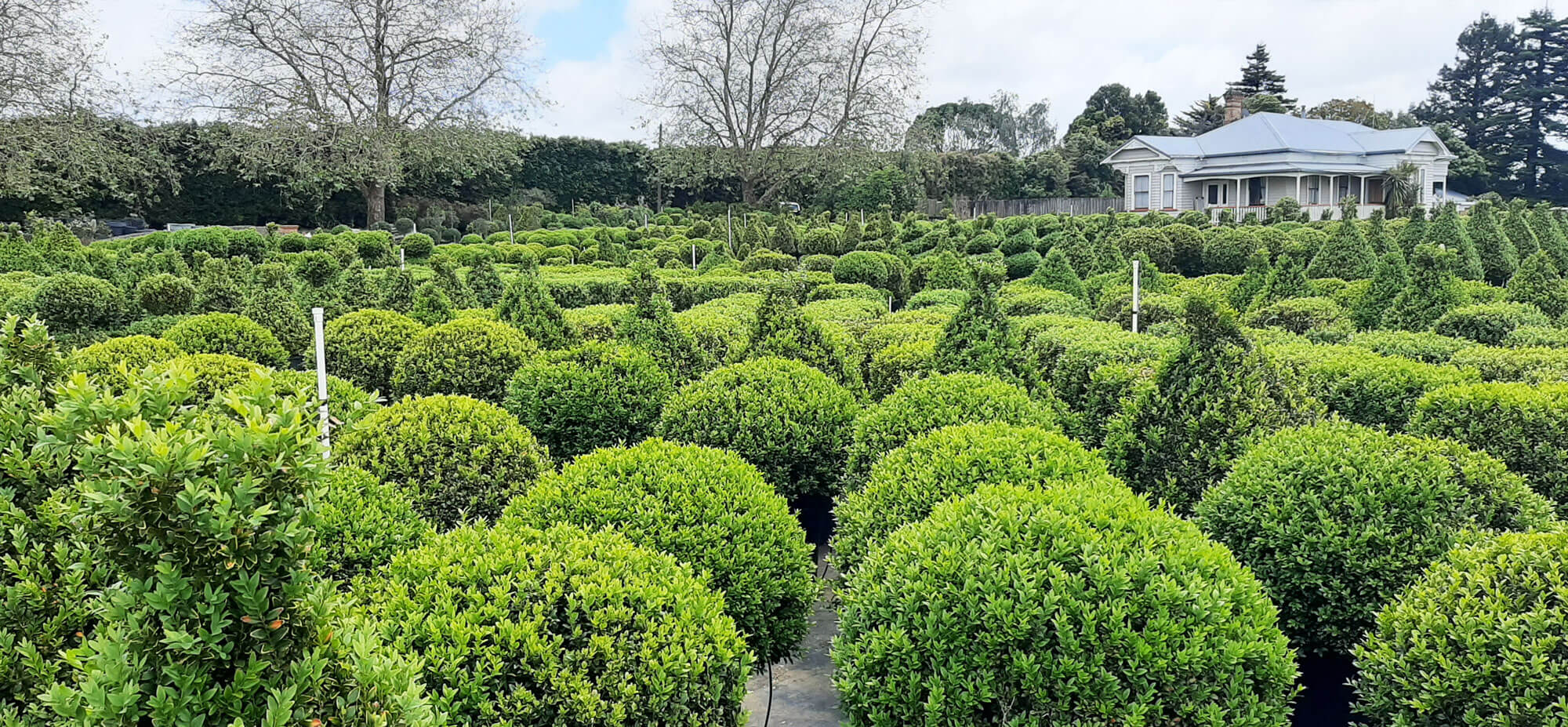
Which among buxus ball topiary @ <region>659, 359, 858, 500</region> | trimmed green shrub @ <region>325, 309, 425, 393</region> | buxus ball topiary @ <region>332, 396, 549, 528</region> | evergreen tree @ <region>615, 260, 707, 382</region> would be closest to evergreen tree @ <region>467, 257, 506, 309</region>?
trimmed green shrub @ <region>325, 309, 425, 393</region>

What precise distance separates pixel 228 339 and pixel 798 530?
5.94 metres

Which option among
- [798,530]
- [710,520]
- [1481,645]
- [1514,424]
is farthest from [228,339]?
[1514,424]

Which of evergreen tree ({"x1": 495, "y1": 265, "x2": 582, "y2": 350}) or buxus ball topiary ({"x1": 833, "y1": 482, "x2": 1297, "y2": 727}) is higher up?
evergreen tree ({"x1": 495, "y1": 265, "x2": 582, "y2": 350})

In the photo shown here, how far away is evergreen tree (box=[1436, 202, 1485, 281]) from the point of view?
44.8 ft

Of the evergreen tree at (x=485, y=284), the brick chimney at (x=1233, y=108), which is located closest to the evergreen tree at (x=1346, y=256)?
the evergreen tree at (x=485, y=284)

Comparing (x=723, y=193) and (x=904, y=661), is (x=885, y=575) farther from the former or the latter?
(x=723, y=193)

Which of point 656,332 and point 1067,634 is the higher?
point 656,332

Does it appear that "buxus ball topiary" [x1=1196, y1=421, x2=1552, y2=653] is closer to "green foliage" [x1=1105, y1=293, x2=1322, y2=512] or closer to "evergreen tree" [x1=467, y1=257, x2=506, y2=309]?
"green foliage" [x1=1105, y1=293, x2=1322, y2=512]

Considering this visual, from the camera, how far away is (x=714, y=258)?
1817 centimetres

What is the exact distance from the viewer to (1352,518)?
379 centimetres

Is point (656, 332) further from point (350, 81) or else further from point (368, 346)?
point (350, 81)

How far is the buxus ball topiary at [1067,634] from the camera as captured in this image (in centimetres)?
273

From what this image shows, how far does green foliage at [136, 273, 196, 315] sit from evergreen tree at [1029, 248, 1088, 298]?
961cm

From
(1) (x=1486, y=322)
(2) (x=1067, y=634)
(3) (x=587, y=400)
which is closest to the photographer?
(2) (x=1067, y=634)
